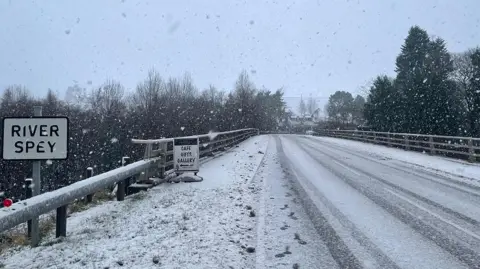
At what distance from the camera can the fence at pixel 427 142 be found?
19.1 m

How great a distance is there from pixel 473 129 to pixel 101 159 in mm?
45744

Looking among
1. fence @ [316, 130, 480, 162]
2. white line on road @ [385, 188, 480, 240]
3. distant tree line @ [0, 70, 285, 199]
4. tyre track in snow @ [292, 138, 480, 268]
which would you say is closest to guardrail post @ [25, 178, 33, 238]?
tyre track in snow @ [292, 138, 480, 268]

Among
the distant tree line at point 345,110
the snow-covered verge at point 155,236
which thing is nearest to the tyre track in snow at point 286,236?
the snow-covered verge at point 155,236

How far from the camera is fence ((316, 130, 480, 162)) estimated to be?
62.8 ft

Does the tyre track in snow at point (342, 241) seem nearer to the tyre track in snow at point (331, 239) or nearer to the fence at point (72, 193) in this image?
the tyre track in snow at point (331, 239)

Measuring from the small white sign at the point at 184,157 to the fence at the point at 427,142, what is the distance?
12980 mm

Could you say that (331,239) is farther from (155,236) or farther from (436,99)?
(436,99)

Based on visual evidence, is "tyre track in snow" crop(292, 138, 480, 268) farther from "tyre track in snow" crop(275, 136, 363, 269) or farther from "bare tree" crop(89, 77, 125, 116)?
"bare tree" crop(89, 77, 125, 116)

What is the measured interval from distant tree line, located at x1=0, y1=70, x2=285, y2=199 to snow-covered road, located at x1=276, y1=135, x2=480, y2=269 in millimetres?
35493

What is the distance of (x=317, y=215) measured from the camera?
748 centimetres

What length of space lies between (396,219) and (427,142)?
17.8 metres

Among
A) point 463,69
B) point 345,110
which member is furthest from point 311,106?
point 463,69

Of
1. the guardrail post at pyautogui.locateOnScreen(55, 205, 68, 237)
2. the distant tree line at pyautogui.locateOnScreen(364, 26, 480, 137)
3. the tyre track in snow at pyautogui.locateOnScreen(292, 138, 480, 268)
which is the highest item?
the distant tree line at pyautogui.locateOnScreen(364, 26, 480, 137)

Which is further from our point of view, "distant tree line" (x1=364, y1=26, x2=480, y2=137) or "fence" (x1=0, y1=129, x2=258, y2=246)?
"distant tree line" (x1=364, y1=26, x2=480, y2=137)
